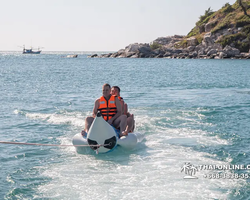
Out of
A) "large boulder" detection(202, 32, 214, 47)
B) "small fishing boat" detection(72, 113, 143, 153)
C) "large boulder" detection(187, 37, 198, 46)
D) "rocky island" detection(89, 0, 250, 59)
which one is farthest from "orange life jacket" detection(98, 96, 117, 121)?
"large boulder" detection(187, 37, 198, 46)

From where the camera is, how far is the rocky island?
74.8m

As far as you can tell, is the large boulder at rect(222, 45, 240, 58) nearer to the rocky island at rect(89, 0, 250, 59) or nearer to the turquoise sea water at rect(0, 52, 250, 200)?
the rocky island at rect(89, 0, 250, 59)

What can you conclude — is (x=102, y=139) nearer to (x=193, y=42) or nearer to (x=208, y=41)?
(x=208, y=41)

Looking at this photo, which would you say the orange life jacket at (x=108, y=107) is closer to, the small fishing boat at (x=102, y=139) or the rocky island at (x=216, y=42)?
the small fishing boat at (x=102, y=139)

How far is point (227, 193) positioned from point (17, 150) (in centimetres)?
598

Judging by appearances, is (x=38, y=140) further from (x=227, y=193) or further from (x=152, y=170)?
(x=227, y=193)

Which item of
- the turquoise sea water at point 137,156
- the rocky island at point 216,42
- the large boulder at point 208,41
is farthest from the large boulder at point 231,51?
the turquoise sea water at point 137,156

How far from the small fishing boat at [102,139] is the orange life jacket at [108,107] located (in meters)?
0.60

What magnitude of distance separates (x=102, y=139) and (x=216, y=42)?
242 feet

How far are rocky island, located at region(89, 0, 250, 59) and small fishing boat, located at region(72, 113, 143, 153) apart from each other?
218 ft

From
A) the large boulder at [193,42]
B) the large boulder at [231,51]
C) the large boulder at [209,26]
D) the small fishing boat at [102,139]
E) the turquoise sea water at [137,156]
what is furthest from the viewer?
the large boulder at [209,26]

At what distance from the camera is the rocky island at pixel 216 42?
74.8 m

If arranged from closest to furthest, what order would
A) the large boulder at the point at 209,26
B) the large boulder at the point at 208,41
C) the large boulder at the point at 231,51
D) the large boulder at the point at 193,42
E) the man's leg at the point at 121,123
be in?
1. the man's leg at the point at 121,123
2. the large boulder at the point at 231,51
3. the large boulder at the point at 208,41
4. the large boulder at the point at 193,42
5. the large boulder at the point at 209,26

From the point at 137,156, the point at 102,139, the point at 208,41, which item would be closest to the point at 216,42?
the point at 208,41
